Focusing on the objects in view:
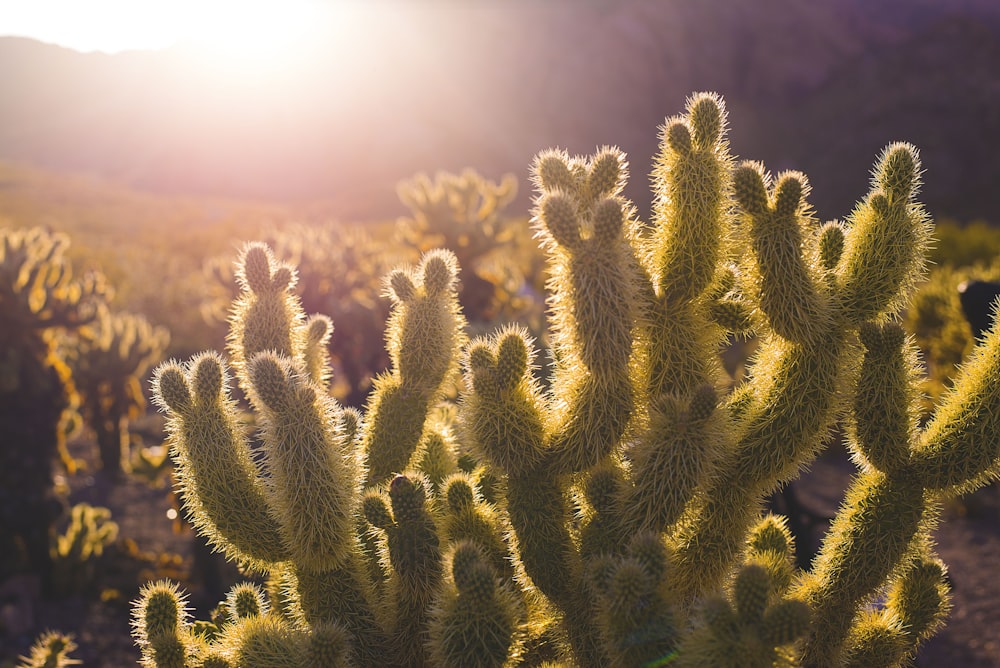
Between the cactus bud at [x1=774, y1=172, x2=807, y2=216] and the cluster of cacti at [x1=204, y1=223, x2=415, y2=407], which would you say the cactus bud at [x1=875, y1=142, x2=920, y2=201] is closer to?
the cactus bud at [x1=774, y1=172, x2=807, y2=216]

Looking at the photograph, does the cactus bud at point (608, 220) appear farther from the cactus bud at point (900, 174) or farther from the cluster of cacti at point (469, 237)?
the cluster of cacti at point (469, 237)

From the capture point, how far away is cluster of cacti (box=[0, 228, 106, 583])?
19.2 ft

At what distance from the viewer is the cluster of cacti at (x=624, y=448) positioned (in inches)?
72.6

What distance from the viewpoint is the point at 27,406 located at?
5969 millimetres

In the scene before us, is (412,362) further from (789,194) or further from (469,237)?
(469,237)

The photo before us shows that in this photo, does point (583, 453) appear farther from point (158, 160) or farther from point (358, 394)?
point (158, 160)

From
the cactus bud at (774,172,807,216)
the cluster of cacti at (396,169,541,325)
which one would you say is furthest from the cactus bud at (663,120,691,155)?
the cluster of cacti at (396,169,541,325)

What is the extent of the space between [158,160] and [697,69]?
53.5 m

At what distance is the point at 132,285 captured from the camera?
1830 cm

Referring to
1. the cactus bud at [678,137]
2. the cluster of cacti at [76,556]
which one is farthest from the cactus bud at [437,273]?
the cluster of cacti at [76,556]

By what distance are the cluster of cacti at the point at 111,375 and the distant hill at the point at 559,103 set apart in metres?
32.7

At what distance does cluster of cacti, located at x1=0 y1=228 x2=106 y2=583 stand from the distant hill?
3448cm

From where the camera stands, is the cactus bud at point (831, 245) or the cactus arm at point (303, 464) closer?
the cactus arm at point (303, 464)

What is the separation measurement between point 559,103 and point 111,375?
58.4 m
